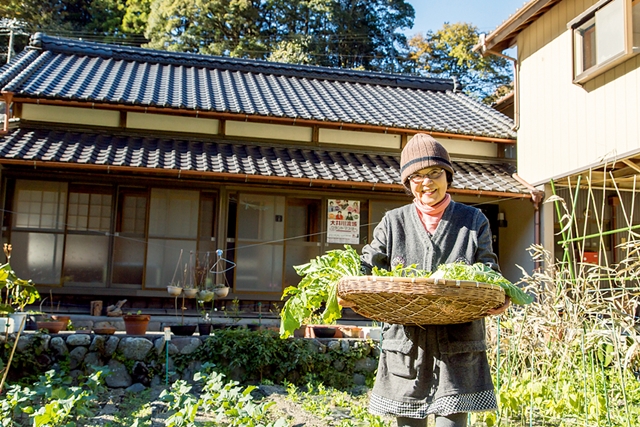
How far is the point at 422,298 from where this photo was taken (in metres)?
2.28

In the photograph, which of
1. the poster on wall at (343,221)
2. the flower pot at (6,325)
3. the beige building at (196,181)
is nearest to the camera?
the flower pot at (6,325)

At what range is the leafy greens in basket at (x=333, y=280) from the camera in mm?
2471

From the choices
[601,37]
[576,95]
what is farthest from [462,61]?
[601,37]

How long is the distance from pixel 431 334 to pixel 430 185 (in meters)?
0.67

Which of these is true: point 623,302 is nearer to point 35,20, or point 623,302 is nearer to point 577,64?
point 577,64

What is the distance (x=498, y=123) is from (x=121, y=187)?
728 centimetres

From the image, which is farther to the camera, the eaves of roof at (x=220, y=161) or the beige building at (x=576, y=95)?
the eaves of roof at (x=220, y=161)

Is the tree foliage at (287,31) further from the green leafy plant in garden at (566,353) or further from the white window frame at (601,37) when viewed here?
the green leafy plant in garden at (566,353)

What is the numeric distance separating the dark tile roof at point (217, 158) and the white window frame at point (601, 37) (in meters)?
2.21

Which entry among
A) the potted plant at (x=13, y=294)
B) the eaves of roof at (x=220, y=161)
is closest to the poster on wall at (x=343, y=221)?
the eaves of roof at (x=220, y=161)

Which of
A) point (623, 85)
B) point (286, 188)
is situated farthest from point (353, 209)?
point (623, 85)

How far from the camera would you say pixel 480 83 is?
2428 centimetres

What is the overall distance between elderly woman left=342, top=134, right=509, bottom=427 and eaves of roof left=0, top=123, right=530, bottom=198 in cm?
634

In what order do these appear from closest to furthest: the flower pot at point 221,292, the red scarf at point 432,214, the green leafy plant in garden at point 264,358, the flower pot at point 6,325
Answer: the red scarf at point 432,214 → the flower pot at point 6,325 → the green leafy plant in garden at point 264,358 → the flower pot at point 221,292
